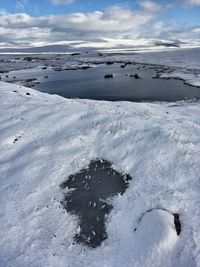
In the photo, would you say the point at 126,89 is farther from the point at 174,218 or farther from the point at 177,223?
the point at 177,223

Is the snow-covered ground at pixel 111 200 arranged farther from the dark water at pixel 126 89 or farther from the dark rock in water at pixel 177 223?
the dark water at pixel 126 89

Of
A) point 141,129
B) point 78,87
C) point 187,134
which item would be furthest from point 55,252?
point 78,87

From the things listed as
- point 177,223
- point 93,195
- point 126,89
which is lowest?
point 126,89

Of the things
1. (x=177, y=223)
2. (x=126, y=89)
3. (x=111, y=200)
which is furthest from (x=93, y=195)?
(x=126, y=89)

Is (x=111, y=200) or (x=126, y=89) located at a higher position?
(x=111, y=200)

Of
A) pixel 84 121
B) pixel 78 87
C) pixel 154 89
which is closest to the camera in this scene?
pixel 84 121

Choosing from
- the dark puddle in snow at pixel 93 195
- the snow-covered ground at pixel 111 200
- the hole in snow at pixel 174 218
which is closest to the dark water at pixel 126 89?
the snow-covered ground at pixel 111 200

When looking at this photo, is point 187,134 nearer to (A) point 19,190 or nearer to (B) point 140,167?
(B) point 140,167
